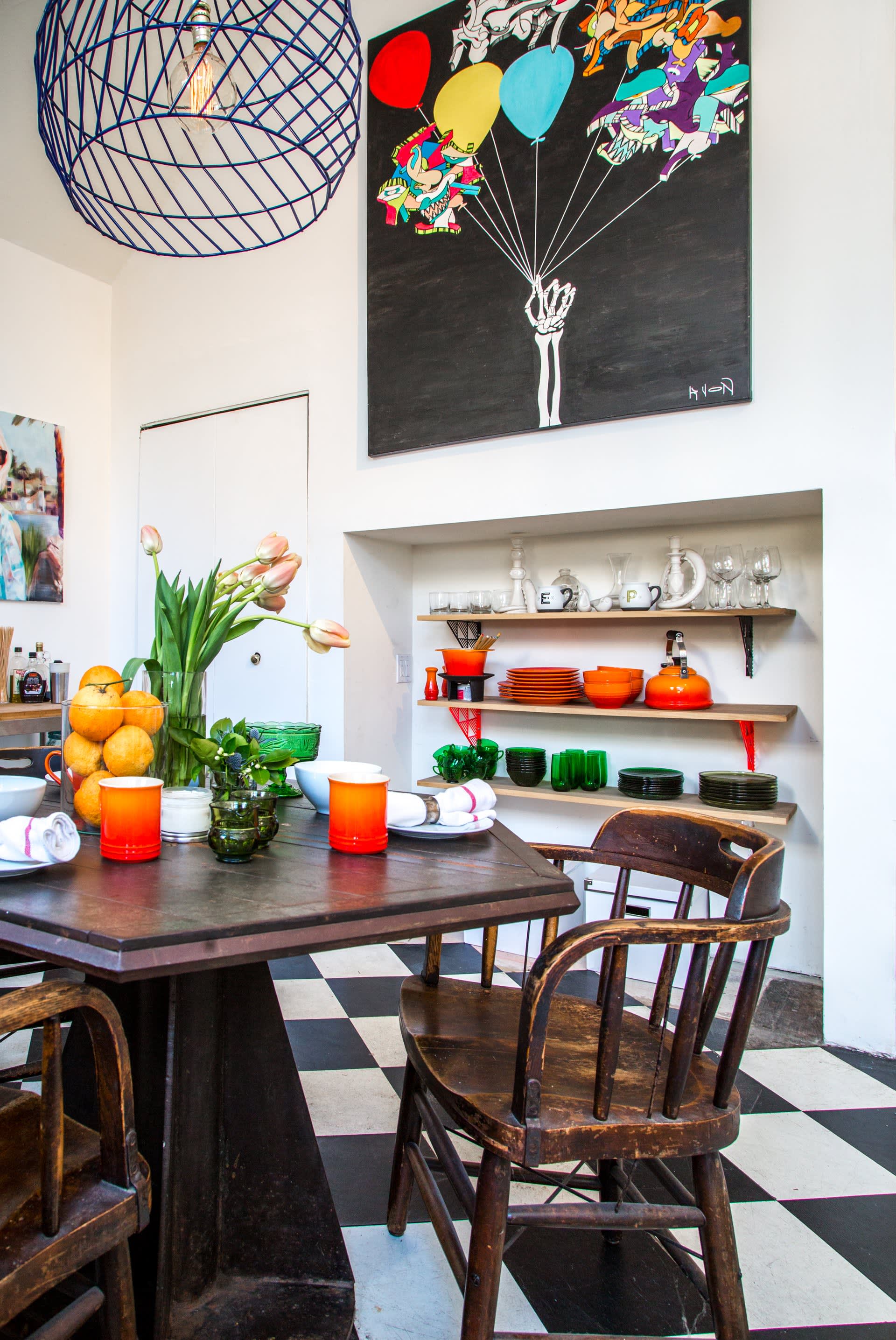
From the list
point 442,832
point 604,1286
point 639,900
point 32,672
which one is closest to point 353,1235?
point 604,1286

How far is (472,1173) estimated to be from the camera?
139 cm

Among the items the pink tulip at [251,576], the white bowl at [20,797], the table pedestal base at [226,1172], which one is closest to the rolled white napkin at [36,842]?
the white bowl at [20,797]

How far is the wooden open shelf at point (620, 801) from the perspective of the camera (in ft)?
8.88

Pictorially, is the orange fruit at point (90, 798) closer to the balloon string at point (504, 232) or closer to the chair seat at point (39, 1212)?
the chair seat at point (39, 1212)

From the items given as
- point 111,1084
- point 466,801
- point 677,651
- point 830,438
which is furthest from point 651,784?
point 111,1084

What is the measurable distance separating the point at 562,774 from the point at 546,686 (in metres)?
0.34

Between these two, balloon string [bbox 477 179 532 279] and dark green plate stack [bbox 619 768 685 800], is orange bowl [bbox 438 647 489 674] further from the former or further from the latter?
balloon string [bbox 477 179 532 279]

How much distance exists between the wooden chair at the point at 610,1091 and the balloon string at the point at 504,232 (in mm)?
2347

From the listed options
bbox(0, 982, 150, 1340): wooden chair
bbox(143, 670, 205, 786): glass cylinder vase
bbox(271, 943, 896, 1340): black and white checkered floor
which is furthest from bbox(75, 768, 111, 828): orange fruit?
bbox(271, 943, 896, 1340): black and white checkered floor

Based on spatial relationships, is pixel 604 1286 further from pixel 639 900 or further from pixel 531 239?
pixel 531 239

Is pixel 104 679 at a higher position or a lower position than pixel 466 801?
higher

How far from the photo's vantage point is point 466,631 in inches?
141

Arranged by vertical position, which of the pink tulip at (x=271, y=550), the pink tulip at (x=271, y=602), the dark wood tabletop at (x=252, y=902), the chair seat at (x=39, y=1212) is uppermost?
the pink tulip at (x=271, y=550)

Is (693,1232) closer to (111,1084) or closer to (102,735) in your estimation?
(111,1084)
